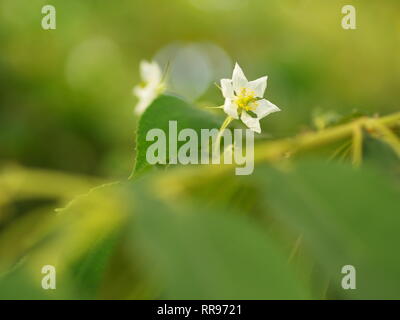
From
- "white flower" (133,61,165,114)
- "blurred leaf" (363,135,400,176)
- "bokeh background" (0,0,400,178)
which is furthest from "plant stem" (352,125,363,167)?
"bokeh background" (0,0,400,178)

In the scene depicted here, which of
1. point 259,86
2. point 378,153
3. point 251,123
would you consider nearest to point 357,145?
point 378,153

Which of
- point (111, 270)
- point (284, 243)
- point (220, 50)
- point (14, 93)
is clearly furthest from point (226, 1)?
point (284, 243)

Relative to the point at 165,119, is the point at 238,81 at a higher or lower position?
higher

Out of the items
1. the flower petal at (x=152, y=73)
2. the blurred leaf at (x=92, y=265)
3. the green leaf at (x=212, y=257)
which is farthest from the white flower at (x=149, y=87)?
the green leaf at (x=212, y=257)

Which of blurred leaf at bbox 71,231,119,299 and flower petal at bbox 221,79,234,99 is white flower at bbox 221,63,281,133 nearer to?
flower petal at bbox 221,79,234,99

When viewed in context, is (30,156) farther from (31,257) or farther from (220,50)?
(31,257)

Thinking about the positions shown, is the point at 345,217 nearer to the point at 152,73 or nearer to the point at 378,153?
the point at 378,153
